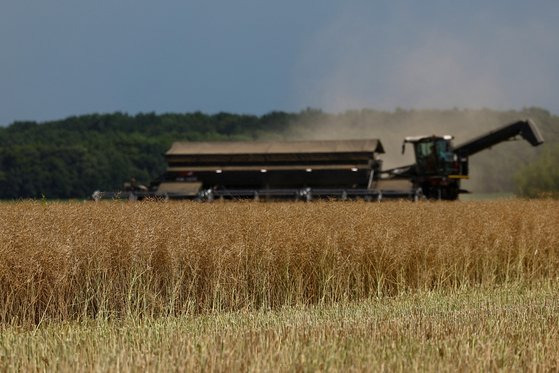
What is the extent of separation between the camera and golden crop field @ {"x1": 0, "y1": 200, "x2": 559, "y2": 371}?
6098 millimetres

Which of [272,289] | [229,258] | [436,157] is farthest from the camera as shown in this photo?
[436,157]

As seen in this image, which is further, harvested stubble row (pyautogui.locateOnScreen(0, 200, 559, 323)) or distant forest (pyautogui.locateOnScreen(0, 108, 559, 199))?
Answer: distant forest (pyautogui.locateOnScreen(0, 108, 559, 199))

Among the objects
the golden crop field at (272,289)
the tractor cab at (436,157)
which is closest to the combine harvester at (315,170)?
the tractor cab at (436,157)

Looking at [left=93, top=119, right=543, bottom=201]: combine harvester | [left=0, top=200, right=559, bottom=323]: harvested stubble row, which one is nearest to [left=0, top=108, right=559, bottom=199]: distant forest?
[left=93, top=119, right=543, bottom=201]: combine harvester

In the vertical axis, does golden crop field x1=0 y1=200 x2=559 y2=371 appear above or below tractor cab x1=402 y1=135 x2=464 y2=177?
below

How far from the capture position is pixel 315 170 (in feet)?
103

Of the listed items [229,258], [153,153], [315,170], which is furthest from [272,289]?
[153,153]

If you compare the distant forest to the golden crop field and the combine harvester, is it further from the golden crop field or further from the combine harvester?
the golden crop field

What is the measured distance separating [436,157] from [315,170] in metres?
4.07

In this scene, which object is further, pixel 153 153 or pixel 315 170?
pixel 153 153

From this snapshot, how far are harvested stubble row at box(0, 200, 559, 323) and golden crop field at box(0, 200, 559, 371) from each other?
0.02 meters

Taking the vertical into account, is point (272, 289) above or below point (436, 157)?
below

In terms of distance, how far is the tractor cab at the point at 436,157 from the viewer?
3038 cm

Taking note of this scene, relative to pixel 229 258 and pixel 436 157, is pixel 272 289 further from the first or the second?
pixel 436 157
